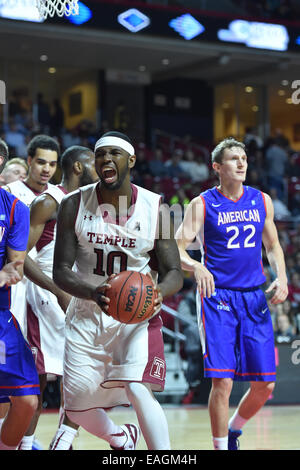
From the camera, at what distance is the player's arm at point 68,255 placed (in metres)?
4.00

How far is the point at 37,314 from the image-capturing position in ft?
17.8

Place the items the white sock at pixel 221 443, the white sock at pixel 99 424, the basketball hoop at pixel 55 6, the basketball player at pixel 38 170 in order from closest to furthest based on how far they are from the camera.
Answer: the white sock at pixel 99 424 < the white sock at pixel 221 443 < the basketball player at pixel 38 170 < the basketball hoop at pixel 55 6

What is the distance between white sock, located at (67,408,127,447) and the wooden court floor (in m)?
1.49

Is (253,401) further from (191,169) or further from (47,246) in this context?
(191,169)

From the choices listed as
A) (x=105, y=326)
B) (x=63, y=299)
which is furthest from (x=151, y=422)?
(x=63, y=299)

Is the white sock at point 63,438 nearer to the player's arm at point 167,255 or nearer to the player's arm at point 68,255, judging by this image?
the player's arm at point 68,255

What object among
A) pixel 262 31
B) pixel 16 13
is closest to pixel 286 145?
pixel 262 31

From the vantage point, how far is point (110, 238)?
13.8 ft

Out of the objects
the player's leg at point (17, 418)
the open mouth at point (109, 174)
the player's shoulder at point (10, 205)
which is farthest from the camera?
the open mouth at point (109, 174)

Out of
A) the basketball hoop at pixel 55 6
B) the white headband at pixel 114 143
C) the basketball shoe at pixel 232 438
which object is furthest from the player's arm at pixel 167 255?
the basketball hoop at pixel 55 6

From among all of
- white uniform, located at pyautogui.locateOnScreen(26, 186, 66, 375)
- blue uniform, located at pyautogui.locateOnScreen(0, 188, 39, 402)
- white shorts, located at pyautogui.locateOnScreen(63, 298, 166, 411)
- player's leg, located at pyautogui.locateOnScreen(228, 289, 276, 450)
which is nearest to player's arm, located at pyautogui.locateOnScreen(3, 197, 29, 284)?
blue uniform, located at pyautogui.locateOnScreen(0, 188, 39, 402)

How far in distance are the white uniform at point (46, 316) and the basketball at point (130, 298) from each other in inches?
62.9

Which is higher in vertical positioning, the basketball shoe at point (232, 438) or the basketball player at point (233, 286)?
the basketball player at point (233, 286)
